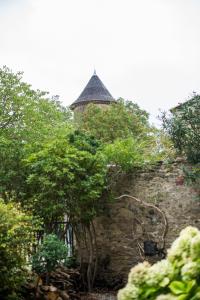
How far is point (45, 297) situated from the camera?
6.58 meters

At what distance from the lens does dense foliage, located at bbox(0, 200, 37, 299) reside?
18.6ft

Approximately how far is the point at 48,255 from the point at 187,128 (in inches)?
171

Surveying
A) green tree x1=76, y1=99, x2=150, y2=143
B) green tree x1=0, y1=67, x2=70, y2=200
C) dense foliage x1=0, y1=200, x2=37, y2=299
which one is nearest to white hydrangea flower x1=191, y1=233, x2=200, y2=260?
dense foliage x1=0, y1=200, x2=37, y2=299

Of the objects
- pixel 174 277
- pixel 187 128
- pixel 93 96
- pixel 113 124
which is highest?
pixel 93 96

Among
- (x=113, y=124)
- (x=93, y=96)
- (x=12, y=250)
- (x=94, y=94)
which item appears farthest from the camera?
(x=94, y=94)

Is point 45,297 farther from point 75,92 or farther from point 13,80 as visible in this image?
point 75,92

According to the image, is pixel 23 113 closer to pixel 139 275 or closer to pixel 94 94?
pixel 139 275

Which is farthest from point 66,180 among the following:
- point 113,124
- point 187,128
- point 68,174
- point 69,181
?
point 113,124

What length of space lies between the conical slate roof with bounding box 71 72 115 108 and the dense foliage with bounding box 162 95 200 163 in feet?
73.9

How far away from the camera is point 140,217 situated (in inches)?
361

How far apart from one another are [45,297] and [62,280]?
1412mm

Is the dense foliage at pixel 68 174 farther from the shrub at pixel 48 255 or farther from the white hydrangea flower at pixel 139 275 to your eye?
the white hydrangea flower at pixel 139 275

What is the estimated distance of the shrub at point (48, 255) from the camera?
7082 mm

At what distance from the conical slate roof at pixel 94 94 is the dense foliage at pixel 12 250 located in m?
26.1
